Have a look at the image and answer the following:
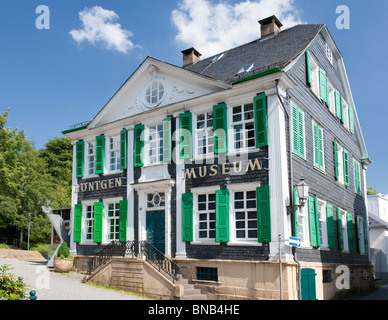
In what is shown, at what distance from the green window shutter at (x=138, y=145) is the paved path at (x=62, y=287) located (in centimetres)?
512

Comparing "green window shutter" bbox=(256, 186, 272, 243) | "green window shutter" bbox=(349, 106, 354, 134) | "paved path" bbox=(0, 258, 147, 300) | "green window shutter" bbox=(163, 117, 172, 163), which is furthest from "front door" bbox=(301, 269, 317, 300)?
"green window shutter" bbox=(349, 106, 354, 134)

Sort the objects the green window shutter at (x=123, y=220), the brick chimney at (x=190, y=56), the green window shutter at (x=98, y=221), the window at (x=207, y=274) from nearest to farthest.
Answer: the window at (x=207, y=274), the green window shutter at (x=123, y=220), the green window shutter at (x=98, y=221), the brick chimney at (x=190, y=56)

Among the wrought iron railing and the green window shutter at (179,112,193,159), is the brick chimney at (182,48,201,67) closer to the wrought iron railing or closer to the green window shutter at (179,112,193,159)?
the green window shutter at (179,112,193,159)

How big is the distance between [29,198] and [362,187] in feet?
87.6

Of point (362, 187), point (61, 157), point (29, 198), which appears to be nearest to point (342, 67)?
point (362, 187)

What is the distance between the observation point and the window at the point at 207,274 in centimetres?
1516

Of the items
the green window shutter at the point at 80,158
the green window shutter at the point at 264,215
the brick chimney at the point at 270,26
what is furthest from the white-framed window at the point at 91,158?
the brick chimney at the point at 270,26

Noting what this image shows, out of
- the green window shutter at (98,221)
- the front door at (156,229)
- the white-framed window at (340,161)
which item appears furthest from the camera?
the white-framed window at (340,161)

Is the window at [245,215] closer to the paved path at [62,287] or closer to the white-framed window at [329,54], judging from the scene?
the paved path at [62,287]

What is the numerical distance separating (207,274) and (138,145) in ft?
19.8

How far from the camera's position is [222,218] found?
1493 centimetres

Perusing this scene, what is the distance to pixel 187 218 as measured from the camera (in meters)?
15.9

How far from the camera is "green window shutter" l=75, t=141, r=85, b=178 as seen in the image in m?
20.7

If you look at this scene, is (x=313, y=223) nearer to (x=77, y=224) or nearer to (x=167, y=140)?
(x=167, y=140)
